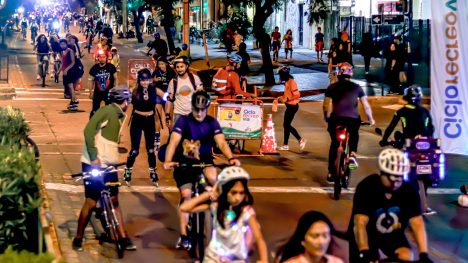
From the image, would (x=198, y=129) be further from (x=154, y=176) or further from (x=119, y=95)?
(x=154, y=176)

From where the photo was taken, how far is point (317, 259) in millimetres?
5805

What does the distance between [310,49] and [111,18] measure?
3906cm

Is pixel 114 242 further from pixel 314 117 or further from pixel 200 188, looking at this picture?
pixel 314 117

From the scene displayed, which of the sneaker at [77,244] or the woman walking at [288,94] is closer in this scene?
the sneaker at [77,244]

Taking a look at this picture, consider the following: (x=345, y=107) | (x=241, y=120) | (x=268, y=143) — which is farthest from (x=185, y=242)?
(x=268, y=143)

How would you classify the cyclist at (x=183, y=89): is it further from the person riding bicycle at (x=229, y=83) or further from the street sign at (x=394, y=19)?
the street sign at (x=394, y=19)

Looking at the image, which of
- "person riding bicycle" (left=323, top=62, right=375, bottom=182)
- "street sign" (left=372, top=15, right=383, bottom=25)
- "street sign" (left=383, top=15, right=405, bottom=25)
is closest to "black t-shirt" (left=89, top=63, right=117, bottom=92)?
"person riding bicycle" (left=323, top=62, right=375, bottom=182)

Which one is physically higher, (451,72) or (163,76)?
(451,72)

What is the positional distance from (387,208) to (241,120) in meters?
10.1

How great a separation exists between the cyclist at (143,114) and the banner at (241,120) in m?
3.23

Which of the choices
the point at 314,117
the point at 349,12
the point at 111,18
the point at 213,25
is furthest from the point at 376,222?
the point at 111,18

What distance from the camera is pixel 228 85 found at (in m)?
17.5

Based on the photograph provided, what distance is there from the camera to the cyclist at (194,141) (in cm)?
918

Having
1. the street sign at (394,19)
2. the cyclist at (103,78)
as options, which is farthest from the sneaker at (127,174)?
the street sign at (394,19)
